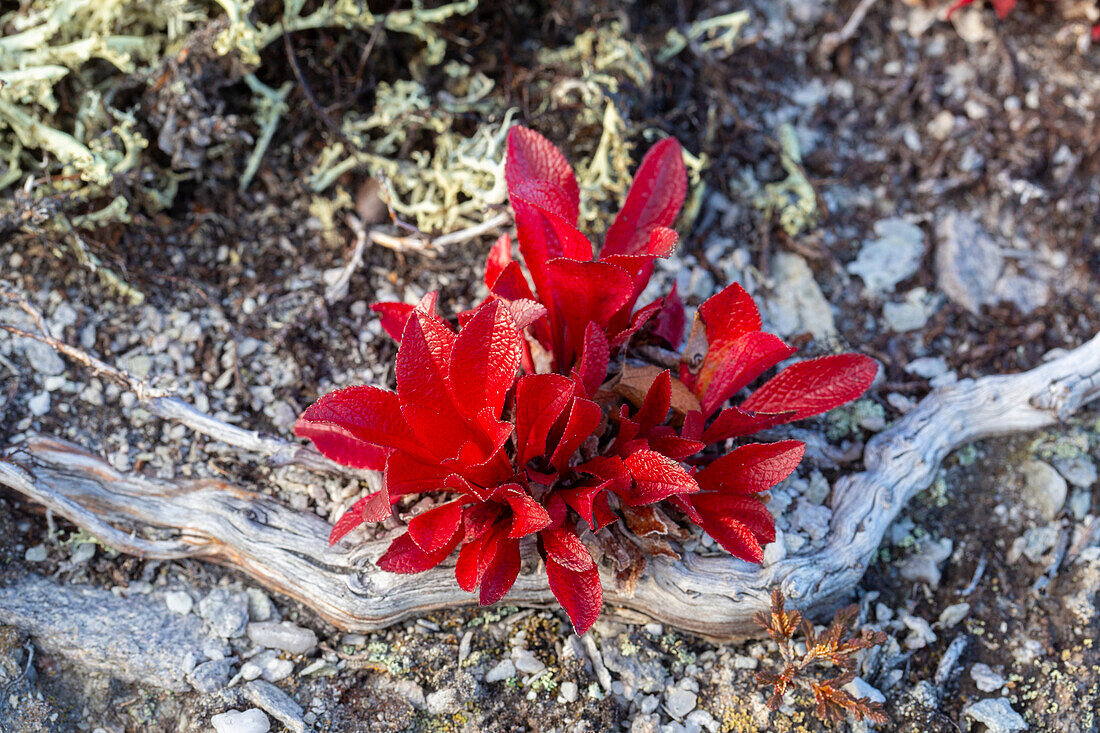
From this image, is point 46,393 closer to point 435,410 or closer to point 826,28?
point 435,410

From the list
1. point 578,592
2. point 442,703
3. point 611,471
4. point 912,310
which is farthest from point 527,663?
point 912,310

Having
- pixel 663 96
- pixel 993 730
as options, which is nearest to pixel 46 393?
pixel 663 96

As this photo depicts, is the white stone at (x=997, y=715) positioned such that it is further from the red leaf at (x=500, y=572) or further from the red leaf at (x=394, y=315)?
the red leaf at (x=394, y=315)

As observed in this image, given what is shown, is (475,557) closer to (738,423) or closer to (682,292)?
(738,423)

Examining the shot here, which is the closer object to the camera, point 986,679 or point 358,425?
point 358,425

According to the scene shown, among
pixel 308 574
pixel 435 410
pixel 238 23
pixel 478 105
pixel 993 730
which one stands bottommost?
pixel 993 730
